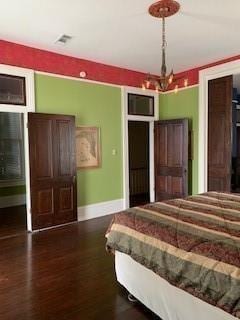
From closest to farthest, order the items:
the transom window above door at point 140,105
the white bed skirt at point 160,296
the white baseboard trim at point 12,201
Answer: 1. the white bed skirt at point 160,296
2. the transom window above door at point 140,105
3. the white baseboard trim at point 12,201

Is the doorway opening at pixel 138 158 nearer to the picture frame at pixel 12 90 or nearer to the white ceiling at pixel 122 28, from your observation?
the white ceiling at pixel 122 28

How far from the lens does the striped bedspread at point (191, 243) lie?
152 cm

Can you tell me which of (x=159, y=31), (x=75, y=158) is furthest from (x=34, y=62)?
(x=159, y=31)

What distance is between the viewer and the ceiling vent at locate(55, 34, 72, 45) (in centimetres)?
399

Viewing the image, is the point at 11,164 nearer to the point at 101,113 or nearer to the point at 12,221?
the point at 12,221

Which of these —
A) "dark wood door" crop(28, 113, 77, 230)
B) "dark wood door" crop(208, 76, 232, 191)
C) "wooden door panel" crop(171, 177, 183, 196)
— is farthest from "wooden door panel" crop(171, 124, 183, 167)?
"dark wood door" crop(28, 113, 77, 230)

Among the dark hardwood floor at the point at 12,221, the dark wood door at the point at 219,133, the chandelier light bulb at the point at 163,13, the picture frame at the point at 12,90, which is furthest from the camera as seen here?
the dark wood door at the point at 219,133

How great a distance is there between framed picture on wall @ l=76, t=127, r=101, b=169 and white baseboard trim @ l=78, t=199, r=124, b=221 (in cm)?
84

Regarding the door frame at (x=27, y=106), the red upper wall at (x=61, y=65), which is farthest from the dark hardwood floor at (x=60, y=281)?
the red upper wall at (x=61, y=65)

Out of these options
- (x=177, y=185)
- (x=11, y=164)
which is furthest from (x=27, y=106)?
(x=177, y=185)

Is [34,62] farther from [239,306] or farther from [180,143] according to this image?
[239,306]

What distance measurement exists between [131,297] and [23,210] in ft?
13.9

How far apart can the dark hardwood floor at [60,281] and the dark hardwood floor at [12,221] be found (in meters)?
0.32

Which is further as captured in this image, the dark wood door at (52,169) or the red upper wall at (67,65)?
the dark wood door at (52,169)
